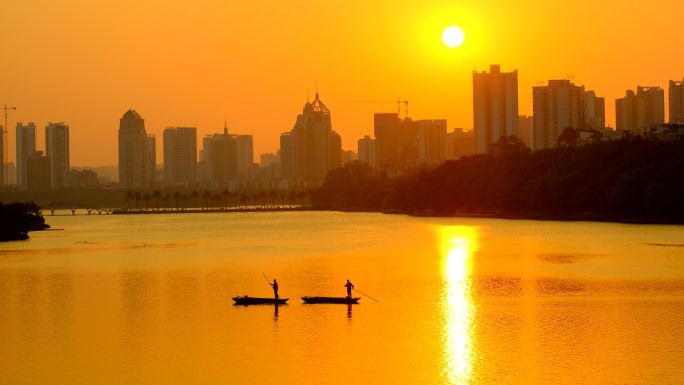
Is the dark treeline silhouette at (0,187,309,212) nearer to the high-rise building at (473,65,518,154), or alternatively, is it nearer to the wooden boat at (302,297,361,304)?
the high-rise building at (473,65,518,154)

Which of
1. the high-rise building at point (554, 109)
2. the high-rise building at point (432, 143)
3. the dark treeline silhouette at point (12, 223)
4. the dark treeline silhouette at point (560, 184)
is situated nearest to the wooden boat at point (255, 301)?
the dark treeline silhouette at point (12, 223)

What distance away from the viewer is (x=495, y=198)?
84312mm

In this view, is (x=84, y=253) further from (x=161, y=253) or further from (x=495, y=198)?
(x=495, y=198)

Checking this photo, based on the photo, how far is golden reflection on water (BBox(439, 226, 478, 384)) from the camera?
19.6 m

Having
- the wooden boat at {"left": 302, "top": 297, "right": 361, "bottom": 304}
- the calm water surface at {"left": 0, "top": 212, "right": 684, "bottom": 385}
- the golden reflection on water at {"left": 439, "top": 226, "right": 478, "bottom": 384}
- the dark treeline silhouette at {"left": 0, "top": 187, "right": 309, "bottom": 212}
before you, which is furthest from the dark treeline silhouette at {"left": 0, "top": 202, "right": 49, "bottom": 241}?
the dark treeline silhouette at {"left": 0, "top": 187, "right": 309, "bottom": 212}

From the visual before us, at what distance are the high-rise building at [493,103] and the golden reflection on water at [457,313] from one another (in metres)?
114

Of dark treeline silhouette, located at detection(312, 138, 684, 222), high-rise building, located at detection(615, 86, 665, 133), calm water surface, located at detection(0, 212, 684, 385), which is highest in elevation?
high-rise building, located at detection(615, 86, 665, 133)

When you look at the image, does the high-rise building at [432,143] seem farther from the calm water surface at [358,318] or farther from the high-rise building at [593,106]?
the calm water surface at [358,318]

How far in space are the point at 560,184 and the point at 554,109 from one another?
69937 millimetres

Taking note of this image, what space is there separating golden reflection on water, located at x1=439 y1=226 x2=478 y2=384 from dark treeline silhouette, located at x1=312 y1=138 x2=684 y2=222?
61.8 ft

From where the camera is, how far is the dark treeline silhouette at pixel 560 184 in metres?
64.3

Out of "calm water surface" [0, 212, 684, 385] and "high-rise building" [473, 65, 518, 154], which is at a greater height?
"high-rise building" [473, 65, 518, 154]

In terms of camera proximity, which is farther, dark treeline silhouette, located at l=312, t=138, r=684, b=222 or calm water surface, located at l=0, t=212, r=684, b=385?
dark treeline silhouette, located at l=312, t=138, r=684, b=222

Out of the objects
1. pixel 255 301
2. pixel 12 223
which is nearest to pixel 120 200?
pixel 12 223
